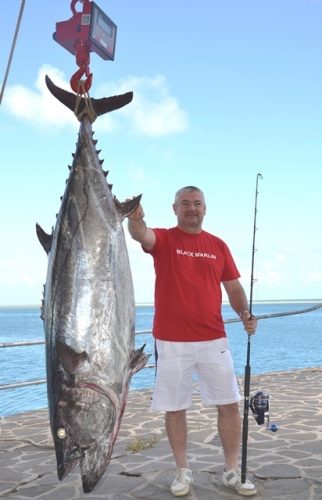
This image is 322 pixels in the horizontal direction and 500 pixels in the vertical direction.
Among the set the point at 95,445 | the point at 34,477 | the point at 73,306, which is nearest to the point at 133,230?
the point at 73,306

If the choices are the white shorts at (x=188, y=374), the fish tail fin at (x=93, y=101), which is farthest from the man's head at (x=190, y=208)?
the fish tail fin at (x=93, y=101)

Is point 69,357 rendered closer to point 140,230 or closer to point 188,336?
point 140,230

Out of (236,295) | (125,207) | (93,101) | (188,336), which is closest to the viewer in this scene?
(125,207)

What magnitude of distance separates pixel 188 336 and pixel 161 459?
1.55 meters

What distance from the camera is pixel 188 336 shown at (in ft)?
11.7

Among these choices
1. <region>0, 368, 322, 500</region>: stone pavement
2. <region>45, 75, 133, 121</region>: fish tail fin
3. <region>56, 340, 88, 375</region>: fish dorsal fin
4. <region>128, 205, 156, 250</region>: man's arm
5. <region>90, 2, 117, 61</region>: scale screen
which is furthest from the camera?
<region>0, 368, 322, 500</region>: stone pavement

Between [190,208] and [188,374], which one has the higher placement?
[190,208]

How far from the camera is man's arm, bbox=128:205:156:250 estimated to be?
3.06 meters

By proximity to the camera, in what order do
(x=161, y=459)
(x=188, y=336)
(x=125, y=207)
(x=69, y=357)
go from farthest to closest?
(x=161, y=459)
(x=188, y=336)
(x=125, y=207)
(x=69, y=357)

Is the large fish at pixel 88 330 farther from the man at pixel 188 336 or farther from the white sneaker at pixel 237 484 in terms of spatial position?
the white sneaker at pixel 237 484

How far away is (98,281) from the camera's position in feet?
7.58

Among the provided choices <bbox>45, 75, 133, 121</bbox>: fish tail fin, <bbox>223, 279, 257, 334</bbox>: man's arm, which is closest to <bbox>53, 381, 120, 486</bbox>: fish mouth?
<bbox>45, 75, 133, 121</bbox>: fish tail fin

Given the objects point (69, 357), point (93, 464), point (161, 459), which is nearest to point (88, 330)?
point (69, 357)

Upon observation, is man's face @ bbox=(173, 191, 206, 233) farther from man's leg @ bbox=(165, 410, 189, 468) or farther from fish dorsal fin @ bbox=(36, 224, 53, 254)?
fish dorsal fin @ bbox=(36, 224, 53, 254)
